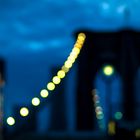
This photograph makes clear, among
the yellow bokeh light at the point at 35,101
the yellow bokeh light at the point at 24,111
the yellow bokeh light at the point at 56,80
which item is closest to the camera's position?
the yellow bokeh light at the point at 24,111

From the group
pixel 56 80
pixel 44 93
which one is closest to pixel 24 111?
pixel 44 93

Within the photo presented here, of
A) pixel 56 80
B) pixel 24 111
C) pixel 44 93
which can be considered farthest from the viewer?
pixel 56 80

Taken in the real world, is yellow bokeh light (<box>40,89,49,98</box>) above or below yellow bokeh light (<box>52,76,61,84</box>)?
below

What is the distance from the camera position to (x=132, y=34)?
33375 millimetres

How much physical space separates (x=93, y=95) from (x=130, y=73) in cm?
283

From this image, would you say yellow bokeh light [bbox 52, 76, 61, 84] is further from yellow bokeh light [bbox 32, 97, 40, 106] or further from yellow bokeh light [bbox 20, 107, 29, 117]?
yellow bokeh light [bbox 20, 107, 29, 117]

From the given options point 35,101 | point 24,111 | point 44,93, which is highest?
point 44,93

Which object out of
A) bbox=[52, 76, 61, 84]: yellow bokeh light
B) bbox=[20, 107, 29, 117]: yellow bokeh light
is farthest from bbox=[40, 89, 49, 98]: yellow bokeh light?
Result: bbox=[52, 76, 61, 84]: yellow bokeh light

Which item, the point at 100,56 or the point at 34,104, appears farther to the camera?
the point at 100,56

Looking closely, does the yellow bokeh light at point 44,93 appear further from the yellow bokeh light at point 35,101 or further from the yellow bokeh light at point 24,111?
the yellow bokeh light at point 24,111

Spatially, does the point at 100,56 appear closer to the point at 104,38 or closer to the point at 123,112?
the point at 104,38

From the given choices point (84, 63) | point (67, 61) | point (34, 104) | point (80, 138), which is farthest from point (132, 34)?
point (34, 104)

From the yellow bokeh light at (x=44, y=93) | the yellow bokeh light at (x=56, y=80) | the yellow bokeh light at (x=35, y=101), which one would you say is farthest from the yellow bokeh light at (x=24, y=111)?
the yellow bokeh light at (x=56, y=80)

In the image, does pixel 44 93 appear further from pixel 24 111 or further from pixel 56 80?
pixel 56 80
